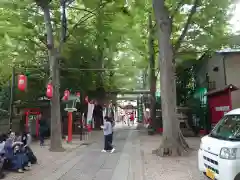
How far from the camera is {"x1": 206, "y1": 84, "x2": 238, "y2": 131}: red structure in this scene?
15.3m

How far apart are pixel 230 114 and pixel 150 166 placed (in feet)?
12.7

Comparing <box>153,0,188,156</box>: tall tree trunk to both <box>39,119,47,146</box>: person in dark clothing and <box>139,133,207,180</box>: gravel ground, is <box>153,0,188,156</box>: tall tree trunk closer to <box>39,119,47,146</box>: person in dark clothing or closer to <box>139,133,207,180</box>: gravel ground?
<box>139,133,207,180</box>: gravel ground

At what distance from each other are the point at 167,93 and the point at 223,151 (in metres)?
6.54

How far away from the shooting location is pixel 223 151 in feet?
18.6

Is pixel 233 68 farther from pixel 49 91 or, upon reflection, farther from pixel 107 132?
pixel 49 91

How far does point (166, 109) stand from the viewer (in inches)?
476

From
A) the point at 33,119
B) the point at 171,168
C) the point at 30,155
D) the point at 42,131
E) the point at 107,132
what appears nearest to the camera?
the point at 171,168

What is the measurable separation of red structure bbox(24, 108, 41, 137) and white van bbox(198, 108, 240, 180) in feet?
47.3

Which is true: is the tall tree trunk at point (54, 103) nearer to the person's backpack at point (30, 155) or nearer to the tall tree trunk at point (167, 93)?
the person's backpack at point (30, 155)

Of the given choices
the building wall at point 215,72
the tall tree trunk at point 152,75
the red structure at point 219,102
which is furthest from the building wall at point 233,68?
the tall tree trunk at point 152,75

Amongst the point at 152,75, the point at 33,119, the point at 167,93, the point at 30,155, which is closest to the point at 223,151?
the point at 167,93

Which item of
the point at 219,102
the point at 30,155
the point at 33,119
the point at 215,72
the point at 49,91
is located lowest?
the point at 30,155

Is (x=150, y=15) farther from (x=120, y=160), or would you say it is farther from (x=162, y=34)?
(x=120, y=160)

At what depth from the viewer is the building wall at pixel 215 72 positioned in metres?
18.9
